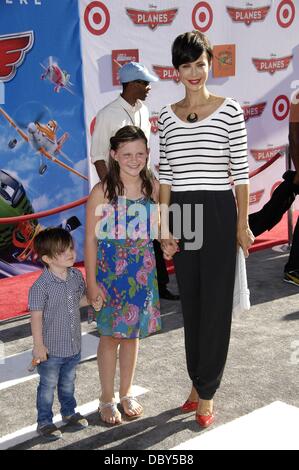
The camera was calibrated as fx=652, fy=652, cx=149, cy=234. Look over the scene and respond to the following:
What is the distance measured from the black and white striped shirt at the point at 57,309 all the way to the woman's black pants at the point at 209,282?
59 centimetres

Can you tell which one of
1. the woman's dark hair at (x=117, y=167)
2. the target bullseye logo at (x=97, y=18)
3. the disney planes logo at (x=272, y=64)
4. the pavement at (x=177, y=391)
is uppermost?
the target bullseye logo at (x=97, y=18)

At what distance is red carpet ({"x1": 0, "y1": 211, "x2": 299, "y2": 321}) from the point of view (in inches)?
221

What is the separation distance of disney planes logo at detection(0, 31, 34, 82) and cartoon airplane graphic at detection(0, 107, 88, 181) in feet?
1.63

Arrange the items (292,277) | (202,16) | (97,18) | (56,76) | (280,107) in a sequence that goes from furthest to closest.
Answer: (280,107), (202,16), (97,18), (56,76), (292,277)

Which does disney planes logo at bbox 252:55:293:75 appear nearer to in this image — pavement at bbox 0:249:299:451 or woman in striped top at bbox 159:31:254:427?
pavement at bbox 0:249:299:451

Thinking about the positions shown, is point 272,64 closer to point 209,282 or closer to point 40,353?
point 209,282

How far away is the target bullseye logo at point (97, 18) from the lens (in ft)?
22.0

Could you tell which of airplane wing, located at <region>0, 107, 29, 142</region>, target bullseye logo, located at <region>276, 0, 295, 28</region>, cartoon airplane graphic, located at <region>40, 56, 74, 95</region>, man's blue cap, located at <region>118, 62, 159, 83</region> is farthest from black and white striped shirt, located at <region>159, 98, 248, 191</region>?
target bullseye logo, located at <region>276, 0, 295, 28</region>

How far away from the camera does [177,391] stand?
13.0 feet

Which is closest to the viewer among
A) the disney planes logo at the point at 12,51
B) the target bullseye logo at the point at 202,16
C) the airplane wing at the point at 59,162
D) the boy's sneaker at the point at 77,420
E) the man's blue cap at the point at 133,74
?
the boy's sneaker at the point at 77,420

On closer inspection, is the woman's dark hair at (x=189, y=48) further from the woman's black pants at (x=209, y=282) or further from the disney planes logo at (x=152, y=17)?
the disney planes logo at (x=152, y=17)

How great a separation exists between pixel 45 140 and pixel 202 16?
101 inches

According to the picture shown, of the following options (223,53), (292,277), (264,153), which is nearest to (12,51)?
(223,53)

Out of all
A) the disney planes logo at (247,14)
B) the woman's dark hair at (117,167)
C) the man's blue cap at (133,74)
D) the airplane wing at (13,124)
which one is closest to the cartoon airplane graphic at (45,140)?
the airplane wing at (13,124)
